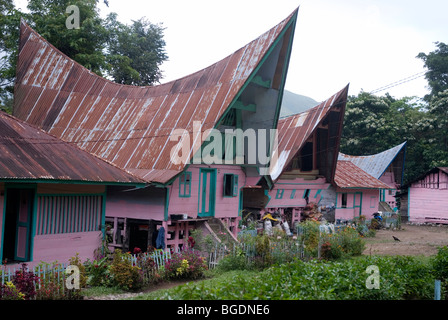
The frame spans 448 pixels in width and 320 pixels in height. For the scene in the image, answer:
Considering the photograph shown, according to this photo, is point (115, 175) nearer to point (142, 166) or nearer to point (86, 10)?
point (142, 166)

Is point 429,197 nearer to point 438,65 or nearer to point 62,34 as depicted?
point 438,65

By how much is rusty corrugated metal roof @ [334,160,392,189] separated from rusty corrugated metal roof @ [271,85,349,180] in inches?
87.6

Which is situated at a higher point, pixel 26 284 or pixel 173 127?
pixel 173 127

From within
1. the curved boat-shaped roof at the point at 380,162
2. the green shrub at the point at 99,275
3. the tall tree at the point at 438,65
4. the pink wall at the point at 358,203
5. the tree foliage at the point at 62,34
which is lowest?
the green shrub at the point at 99,275

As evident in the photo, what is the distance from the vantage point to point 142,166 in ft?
58.3

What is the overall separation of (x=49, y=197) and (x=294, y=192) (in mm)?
17083

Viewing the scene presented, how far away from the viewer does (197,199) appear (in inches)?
718

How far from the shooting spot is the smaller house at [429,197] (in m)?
34.0

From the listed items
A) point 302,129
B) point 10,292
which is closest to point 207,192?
point 302,129

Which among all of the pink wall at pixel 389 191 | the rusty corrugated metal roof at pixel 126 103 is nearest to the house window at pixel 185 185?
the rusty corrugated metal roof at pixel 126 103

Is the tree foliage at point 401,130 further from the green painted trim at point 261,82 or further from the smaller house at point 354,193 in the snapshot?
the green painted trim at point 261,82

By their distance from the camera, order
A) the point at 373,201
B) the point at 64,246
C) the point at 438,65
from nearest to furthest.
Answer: the point at 64,246
the point at 373,201
the point at 438,65

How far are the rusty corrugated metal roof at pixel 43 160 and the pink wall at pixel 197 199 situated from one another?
3.43 metres
